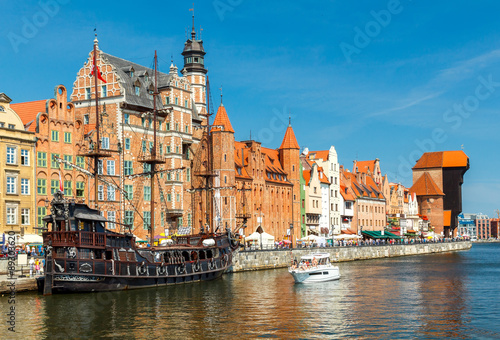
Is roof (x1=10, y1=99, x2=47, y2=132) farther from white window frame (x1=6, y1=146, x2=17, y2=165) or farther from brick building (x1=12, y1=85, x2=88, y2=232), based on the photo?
white window frame (x1=6, y1=146, x2=17, y2=165)

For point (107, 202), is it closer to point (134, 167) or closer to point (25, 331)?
point (134, 167)

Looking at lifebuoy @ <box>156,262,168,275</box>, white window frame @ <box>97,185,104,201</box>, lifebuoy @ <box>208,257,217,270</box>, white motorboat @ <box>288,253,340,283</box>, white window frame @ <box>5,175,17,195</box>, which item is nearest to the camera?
lifebuoy @ <box>156,262,168,275</box>

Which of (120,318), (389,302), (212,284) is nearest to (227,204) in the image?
(212,284)

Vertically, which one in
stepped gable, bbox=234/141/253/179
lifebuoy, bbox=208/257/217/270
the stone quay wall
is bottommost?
the stone quay wall

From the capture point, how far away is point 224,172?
332 ft

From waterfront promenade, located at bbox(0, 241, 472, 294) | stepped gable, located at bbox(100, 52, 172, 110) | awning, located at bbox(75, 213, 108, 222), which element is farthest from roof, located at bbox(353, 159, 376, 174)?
awning, located at bbox(75, 213, 108, 222)

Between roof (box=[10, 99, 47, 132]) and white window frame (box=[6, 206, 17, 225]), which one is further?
roof (box=[10, 99, 47, 132])

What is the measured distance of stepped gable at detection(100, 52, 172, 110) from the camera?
8900 centimetres

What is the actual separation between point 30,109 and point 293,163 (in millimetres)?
55485

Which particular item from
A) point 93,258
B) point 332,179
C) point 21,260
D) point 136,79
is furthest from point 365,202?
point 21,260

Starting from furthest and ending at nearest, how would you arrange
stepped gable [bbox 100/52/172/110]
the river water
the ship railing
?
stepped gable [bbox 100/52/172/110] → the ship railing → the river water

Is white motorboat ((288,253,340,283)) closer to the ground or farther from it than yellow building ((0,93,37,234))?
closer to the ground

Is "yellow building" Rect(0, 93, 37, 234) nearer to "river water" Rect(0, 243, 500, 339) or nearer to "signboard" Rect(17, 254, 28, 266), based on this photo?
"signboard" Rect(17, 254, 28, 266)

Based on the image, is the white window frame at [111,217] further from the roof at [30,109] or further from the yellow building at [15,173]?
the roof at [30,109]
